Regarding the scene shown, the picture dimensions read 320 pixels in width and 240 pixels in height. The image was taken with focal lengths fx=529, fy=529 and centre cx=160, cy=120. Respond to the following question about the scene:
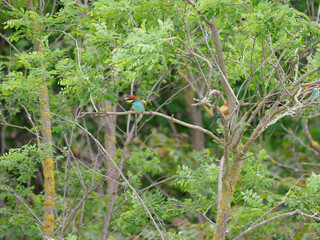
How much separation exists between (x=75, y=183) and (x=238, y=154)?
12.2 ft

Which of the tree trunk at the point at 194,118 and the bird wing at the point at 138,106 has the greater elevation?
the bird wing at the point at 138,106

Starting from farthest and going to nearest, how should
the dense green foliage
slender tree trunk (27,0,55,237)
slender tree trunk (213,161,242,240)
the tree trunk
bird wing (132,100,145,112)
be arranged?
the tree trunk → slender tree trunk (27,0,55,237) → bird wing (132,100,145,112) → slender tree trunk (213,161,242,240) → the dense green foliage

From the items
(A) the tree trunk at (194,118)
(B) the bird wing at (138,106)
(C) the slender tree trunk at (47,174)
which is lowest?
(A) the tree trunk at (194,118)

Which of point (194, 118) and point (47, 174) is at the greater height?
point (47, 174)

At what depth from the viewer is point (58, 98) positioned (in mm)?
7934

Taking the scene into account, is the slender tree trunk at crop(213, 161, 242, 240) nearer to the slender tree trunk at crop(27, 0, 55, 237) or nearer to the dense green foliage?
the dense green foliage

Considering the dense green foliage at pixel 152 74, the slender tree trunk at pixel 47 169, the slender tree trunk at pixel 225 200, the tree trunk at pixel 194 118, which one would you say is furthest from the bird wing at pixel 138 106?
the tree trunk at pixel 194 118

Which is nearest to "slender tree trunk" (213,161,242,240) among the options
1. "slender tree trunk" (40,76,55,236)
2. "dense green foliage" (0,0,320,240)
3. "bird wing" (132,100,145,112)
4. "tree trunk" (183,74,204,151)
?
"dense green foliage" (0,0,320,240)

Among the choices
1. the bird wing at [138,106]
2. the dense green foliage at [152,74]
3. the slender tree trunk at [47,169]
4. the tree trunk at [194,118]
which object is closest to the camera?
the dense green foliage at [152,74]

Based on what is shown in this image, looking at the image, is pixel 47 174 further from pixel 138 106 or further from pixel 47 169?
pixel 138 106

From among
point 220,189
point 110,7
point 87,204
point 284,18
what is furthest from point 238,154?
point 87,204

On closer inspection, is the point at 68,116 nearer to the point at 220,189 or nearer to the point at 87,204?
the point at 87,204

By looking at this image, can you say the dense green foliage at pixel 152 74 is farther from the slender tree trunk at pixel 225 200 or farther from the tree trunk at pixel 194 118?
the tree trunk at pixel 194 118

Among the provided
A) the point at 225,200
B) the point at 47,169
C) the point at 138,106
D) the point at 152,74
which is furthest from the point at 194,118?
the point at 225,200
